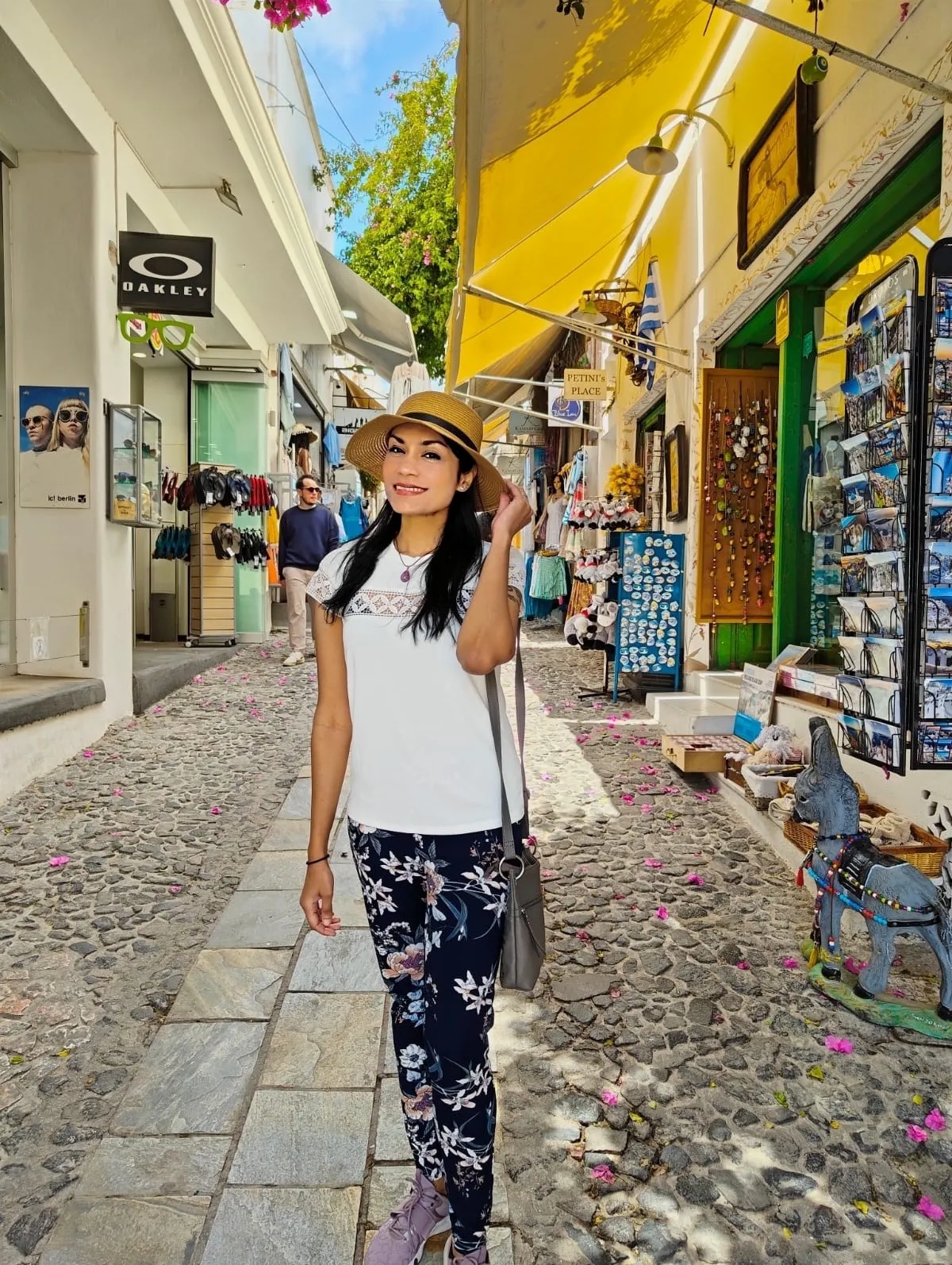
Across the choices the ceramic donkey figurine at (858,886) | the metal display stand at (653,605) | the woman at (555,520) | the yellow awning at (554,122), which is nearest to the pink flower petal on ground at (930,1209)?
the ceramic donkey figurine at (858,886)

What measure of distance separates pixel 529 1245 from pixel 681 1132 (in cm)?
51

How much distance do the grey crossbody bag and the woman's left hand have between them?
0.26 m

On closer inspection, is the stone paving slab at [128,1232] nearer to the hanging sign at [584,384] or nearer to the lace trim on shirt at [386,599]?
the lace trim on shirt at [386,599]

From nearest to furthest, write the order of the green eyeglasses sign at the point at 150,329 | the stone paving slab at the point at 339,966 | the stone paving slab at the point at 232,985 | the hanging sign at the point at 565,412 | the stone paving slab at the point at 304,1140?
the stone paving slab at the point at 304,1140 → the stone paving slab at the point at 232,985 → the stone paving slab at the point at 339,966 → the green eyeglasses sign at the point at 150,329 → the hanging sign at the point at 565,412

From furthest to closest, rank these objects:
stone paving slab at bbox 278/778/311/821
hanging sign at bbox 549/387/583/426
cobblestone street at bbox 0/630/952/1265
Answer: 1. hanging sign at bbox 549/387/583/426
2. stone paving slab at bbox 278/778/311/821
3. cobblestone street at bbox 0/630/952/1265

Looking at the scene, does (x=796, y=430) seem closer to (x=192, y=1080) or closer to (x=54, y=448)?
(x=192, y=1080)

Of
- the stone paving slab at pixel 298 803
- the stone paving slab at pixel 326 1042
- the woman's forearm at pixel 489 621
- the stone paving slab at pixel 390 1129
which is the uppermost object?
the woman's forearm at pixel 489 621

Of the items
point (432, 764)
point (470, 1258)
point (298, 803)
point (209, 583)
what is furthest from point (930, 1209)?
point (209, 583)

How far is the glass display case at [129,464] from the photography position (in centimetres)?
603

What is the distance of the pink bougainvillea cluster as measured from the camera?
3.04m

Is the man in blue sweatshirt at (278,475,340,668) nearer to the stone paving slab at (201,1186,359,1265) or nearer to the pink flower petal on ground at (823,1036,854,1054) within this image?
the pink flower petal on ground at (823,1036,854,1054)

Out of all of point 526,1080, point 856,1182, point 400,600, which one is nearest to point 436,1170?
point 526,1080

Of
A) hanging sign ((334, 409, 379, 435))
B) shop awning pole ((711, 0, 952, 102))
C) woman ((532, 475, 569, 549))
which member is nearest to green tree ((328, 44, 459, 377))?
hanging sign ((334, 409, 379, 435))

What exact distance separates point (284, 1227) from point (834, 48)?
3.71 m
